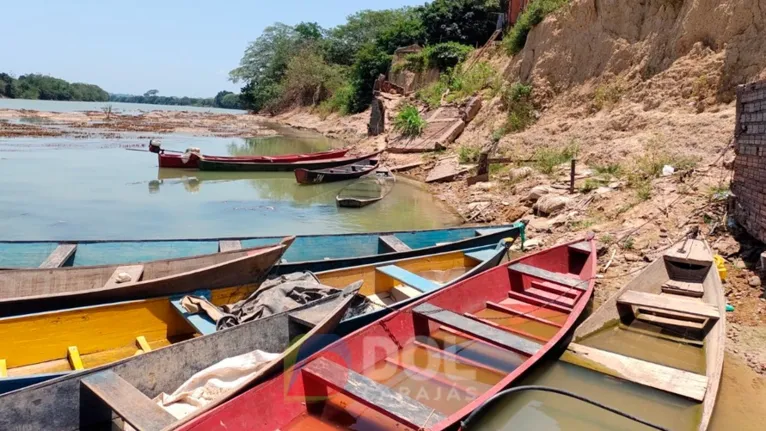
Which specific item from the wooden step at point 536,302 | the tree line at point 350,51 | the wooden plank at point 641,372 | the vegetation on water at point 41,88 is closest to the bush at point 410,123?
the tree line at point 350,51

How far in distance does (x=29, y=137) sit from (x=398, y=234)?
3239cm

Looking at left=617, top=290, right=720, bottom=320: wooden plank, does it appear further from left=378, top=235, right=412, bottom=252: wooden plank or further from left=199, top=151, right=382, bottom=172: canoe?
left=199, top=151, right=382, bottom=172: canoe

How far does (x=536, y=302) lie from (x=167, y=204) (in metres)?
12.3

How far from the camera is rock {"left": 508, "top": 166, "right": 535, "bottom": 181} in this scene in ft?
46.7

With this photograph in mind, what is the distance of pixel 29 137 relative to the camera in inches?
1286

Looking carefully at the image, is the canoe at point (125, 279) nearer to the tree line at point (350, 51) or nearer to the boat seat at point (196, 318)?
the boat seat at point (196, 318)

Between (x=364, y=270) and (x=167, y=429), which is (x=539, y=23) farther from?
(x=167, y=429)

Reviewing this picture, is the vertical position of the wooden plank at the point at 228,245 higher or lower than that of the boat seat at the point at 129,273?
higher

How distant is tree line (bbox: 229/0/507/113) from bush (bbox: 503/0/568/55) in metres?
7.05

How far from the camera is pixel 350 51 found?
5759 cm

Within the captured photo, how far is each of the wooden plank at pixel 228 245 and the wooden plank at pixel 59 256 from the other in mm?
1887

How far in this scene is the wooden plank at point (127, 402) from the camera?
12.0ft

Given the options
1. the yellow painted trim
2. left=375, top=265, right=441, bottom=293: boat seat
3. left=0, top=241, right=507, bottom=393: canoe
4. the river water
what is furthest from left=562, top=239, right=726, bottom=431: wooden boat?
the river water

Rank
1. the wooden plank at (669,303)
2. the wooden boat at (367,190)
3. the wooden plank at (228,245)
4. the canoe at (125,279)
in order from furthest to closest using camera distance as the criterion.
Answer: the wooden boat at (367,190), the wooden plank at (228,245), the wooden plank at (669,303), the canoe at (125,279)
